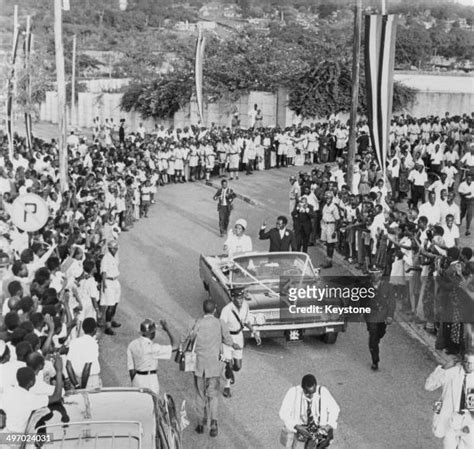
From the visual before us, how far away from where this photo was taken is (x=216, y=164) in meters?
28.6

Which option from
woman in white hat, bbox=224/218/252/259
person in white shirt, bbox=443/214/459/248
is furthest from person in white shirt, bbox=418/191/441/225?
woman in white hat, bbox=224/218/252/259

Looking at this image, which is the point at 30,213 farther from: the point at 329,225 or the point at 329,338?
the point at 329,225

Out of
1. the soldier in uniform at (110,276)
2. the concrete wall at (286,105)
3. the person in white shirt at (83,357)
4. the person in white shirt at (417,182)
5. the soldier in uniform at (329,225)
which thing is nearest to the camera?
the person in white shirt at (83,357)

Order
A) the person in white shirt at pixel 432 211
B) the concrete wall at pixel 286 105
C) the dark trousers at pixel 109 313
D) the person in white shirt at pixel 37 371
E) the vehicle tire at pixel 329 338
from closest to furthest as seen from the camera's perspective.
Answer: the person in white shirt at pixel 37 371 → the vehicle tire at pixel 329 338 → the dark trousers at pixel 109 313 → the person in white shirt at pixel 432 211 → the concrete wall at pixel 286 105

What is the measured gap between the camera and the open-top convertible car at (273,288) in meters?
11.9

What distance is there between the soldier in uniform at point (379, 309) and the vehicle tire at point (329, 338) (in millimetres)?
940

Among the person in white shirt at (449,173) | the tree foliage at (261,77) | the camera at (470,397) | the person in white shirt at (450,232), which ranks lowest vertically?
the camera at (470,397)

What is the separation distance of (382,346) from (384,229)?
3005mm

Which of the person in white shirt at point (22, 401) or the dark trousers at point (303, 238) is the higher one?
the person in white shirt at point (22, 401)

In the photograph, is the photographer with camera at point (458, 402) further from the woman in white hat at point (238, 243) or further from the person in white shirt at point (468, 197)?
the person in white shirt at point (468, 197)

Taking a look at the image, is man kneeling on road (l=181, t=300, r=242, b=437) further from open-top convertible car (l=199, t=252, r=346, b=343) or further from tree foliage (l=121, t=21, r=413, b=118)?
tree foliage (l=121, t=21, r=413, b=118)

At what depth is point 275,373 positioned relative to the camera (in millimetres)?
11320

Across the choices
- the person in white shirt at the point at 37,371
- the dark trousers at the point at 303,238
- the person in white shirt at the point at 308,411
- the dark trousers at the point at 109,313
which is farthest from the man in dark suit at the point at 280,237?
the person in white shirt at the point at 37,371

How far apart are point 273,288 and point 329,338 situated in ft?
3.61
